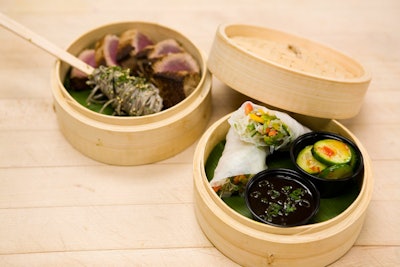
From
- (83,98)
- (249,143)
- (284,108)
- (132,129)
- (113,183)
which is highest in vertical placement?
(284,108)

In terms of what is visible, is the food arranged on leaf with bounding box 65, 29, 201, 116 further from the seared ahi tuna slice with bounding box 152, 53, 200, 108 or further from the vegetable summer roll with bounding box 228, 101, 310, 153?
the vegetable summer roll with bounding box 228, 101, 310, 153

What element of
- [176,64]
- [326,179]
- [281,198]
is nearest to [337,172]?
[326,179]

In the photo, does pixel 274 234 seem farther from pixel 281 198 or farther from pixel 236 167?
pixel 236 167

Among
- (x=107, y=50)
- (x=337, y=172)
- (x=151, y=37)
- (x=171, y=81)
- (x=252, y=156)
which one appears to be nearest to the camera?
(x=337, y=172)

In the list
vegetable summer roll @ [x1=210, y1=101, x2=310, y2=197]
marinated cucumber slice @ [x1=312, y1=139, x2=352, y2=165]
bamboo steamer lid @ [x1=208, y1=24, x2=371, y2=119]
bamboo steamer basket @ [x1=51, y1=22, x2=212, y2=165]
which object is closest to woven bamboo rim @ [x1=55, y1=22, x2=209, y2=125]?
bamboo steamer basket @ [x1=51, y1=22, x2=212, y2=165]

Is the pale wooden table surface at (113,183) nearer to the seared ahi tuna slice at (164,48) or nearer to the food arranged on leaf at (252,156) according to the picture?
the food arranged on leaf at (252,156)

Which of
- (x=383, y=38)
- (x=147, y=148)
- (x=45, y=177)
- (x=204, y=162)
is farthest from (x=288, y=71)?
(x=383, y=38)
